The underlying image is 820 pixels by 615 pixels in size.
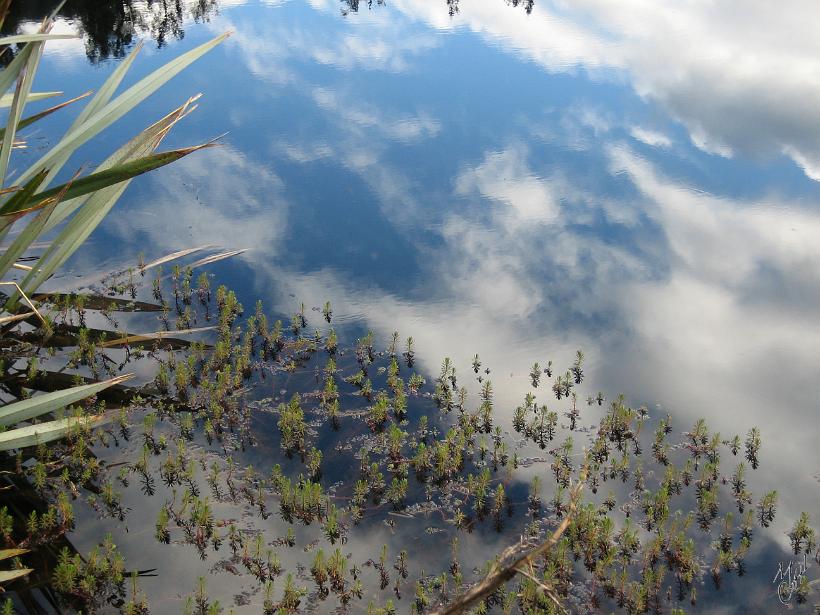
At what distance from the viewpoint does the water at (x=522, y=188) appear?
7.85m

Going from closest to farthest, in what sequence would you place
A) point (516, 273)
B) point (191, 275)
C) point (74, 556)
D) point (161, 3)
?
point (74, 556) → point (191, 275) → point (516, 273) → point (161, 3)

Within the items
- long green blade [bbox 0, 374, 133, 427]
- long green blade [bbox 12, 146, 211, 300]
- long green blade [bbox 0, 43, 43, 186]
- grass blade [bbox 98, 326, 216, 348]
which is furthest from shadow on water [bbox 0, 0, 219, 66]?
long green blade [bbox 0, 374, 133, 427]

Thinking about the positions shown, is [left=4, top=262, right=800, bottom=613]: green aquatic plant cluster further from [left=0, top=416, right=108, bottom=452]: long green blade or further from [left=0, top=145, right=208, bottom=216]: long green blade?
[left=0, top=145, right=208, bottom=216]: long green blade

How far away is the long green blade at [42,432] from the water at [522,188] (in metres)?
2.63

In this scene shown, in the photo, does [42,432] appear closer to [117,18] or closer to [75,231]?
[75,231]

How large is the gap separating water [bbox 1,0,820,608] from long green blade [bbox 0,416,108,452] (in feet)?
8.63

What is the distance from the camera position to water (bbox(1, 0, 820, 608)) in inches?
309

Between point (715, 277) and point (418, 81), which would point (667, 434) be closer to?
point (715, 277)

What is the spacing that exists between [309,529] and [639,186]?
7.42m

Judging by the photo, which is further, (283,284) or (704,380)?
(283,284)

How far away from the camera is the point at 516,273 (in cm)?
904

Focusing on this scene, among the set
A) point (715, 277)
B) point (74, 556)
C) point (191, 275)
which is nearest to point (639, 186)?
point (715, 277)

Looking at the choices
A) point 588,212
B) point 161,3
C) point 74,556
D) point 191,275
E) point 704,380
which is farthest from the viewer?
point 161,3

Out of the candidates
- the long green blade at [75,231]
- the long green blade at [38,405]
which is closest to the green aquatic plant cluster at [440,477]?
the long green blade at [38,405]
